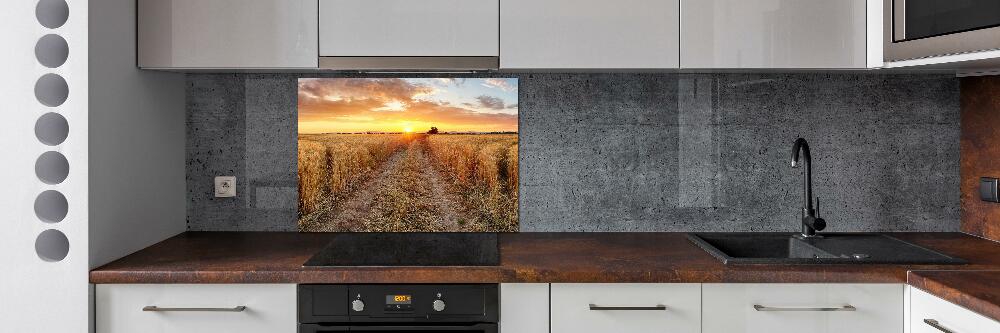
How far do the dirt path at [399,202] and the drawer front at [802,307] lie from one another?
3.26ft

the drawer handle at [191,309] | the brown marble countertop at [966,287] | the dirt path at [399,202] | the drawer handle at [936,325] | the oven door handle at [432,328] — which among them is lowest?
the oven door handle at [432,328]

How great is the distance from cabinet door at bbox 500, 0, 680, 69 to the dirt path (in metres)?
0.62

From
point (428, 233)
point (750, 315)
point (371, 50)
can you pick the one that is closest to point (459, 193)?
point (428, 233)

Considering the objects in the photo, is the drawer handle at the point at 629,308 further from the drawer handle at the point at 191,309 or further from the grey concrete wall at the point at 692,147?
the drawer handle at the point at 191,309

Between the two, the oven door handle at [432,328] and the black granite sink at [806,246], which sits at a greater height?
the black granite sink at [806,246]

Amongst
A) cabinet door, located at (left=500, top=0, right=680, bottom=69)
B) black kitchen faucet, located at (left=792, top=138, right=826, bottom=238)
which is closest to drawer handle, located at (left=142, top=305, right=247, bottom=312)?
cabinet door, located at (left=500, top=0, right=680, bottom=69)

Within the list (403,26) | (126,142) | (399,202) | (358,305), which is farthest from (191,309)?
(403,26)

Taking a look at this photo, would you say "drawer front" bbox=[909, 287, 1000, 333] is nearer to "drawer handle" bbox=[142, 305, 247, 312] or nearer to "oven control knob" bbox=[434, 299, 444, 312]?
"oven control knob" bbox=[434, 299, 444, 312]

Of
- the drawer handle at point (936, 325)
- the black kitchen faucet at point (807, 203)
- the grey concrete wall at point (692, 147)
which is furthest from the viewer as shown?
the grey concrete wall at point (692, 147)

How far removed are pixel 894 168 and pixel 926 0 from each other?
0.75 meters

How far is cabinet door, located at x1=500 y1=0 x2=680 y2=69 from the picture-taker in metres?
2.09

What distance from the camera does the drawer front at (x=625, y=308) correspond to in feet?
6.00

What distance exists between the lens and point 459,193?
2.50m

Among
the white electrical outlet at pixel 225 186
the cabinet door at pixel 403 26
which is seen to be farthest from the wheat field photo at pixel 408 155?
the cabinet door at pixel 403 26
